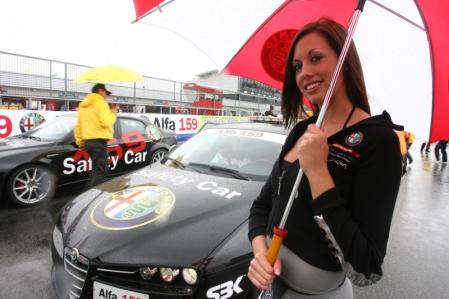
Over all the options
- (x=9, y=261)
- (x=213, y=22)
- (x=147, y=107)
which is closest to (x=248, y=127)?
(x=213, y=22)

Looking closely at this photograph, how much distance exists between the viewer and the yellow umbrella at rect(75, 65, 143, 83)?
5.18 metres

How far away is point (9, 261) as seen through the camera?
3043 millimetres

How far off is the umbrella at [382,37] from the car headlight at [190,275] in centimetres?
124

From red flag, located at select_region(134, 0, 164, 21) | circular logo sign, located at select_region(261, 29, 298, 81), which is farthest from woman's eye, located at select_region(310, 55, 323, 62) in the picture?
red flag, located at select_region(134, 0, 164, 21)

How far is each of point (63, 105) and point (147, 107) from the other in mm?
3640

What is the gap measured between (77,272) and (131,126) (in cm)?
466

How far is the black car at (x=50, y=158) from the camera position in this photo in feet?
14.6

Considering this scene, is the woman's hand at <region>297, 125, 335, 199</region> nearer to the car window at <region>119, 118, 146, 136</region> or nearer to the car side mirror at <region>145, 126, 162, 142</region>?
the car window at <region>119, 118, 146, 136</region>

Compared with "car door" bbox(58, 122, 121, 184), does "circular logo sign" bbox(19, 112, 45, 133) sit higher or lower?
higher

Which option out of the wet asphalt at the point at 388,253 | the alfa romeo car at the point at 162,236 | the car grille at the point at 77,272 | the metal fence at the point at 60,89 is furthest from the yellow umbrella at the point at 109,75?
the car grille at the point at 77,272

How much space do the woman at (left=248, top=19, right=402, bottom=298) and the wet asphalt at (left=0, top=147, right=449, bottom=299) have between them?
208 centimetres

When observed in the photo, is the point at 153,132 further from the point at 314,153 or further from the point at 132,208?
the point at 314,153

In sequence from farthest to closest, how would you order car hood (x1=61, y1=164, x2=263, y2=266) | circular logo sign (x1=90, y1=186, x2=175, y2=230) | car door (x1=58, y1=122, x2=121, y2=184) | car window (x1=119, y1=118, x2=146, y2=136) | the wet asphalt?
car window (x1=119, y1=118, x2=146, y2=136) < car door (x1=58, y1=122, x2=121, y2=184) < the wet asphalt < circular logo sign (x1=90, y1=186, x2=175, y2=230) < car hood (x1=61, y1=164, x2=263, y2=266)

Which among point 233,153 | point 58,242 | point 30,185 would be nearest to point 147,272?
point 58,242
